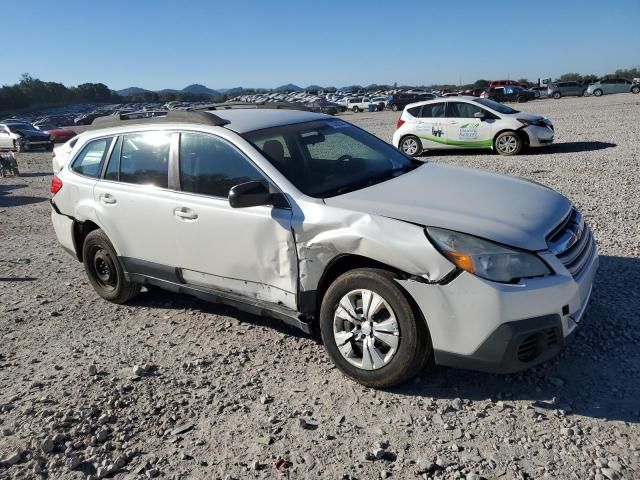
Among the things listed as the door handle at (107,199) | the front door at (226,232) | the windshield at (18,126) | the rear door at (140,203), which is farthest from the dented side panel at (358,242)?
the windshield at (18,126)

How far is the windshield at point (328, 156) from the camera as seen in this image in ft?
13.1

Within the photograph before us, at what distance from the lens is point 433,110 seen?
15.1 m

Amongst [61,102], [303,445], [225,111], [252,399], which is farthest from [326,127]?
[61,102]

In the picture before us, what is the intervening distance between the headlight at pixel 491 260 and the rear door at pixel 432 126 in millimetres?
12245

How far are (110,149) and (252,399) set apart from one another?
292 centimetres

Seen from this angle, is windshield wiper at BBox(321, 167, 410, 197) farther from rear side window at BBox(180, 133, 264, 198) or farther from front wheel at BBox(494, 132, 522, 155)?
front wheel at BBox(494, 132, 522, 155)

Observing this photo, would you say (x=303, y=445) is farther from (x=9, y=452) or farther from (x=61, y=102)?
(x=61, y=102)

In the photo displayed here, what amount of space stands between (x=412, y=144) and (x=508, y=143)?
266cm

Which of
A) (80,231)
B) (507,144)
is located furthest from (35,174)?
(507,144)

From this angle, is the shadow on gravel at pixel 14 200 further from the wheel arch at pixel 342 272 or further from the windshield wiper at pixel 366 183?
the wheel arch at pixel 342 272

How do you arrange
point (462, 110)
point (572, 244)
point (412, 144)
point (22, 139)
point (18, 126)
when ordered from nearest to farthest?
point (572, 244)
point (462, 110)
point (412, 144)
point (22, 139)
point (18, 126)

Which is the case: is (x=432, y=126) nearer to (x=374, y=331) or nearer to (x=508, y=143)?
(x=508, y=143)

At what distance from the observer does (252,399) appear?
357cm

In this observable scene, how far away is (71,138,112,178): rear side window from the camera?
5.25 meters
